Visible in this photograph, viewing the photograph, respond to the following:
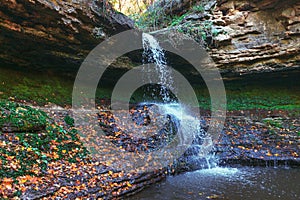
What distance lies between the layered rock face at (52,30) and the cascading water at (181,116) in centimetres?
170

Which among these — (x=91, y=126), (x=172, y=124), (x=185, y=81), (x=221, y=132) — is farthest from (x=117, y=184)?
(x=185, y=81)

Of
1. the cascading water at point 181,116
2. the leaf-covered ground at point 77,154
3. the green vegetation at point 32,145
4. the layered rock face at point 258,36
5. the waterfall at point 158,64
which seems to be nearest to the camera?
the leaf-covered ground at point 77,154

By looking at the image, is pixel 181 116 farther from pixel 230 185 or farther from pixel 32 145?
pixel 32 145

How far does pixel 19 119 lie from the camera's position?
494 centimetres

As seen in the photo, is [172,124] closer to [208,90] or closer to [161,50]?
[161,50]

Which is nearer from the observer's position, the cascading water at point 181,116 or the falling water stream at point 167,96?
the cascading water at point 181,116

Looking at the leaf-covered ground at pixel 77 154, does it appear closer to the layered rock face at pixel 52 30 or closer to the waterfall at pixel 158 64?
the layered rock face at pixel 52 30

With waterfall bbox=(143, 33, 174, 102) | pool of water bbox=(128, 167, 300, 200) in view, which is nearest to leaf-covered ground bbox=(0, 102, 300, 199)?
pool of water bbox=(128, 167, 300, 200)

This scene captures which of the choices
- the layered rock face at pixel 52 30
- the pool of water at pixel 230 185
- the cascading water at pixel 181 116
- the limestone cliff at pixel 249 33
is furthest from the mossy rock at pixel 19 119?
the limestone cliff at pixel 249 33

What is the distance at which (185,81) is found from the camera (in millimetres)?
11039

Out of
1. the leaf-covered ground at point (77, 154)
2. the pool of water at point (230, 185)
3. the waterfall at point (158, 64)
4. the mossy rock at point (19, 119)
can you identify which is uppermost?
the waterfall at point (158, 64)

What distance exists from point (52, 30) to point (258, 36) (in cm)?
771

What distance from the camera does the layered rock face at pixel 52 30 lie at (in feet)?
19.1

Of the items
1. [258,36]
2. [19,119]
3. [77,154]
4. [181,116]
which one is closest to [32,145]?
[19,119]
